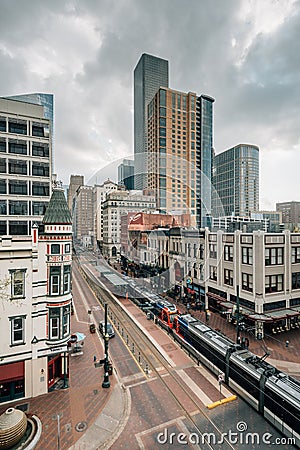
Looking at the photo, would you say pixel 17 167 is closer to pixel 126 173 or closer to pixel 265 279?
pixel 126 173

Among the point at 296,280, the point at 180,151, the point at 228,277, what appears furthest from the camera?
the point at 228,277

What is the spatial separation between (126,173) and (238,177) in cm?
9379

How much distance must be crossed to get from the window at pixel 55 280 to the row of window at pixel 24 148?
15086 millimetres

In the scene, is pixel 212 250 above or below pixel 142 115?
below

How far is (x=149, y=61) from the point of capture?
6694 cm

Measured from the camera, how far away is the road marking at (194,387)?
1432 cm

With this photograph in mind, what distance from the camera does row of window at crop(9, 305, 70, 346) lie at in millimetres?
14508

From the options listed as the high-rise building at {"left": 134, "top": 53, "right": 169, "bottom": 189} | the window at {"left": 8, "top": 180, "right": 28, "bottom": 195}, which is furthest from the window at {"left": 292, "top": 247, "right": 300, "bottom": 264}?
the window at {"left": 8, "top": 180, "right": 28, "bottom": 195}

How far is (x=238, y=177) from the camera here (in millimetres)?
A: 97500

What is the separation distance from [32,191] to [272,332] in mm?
28764

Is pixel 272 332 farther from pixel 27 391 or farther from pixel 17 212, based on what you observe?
pixel 17 212

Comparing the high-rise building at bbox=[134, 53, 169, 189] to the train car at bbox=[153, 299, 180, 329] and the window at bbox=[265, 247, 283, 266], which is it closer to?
the train car at bbox=[153, 299, 180, 329]

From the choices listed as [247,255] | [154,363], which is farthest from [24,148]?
[247,255]

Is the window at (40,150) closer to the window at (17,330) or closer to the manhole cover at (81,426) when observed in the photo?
the window at (17,330)
